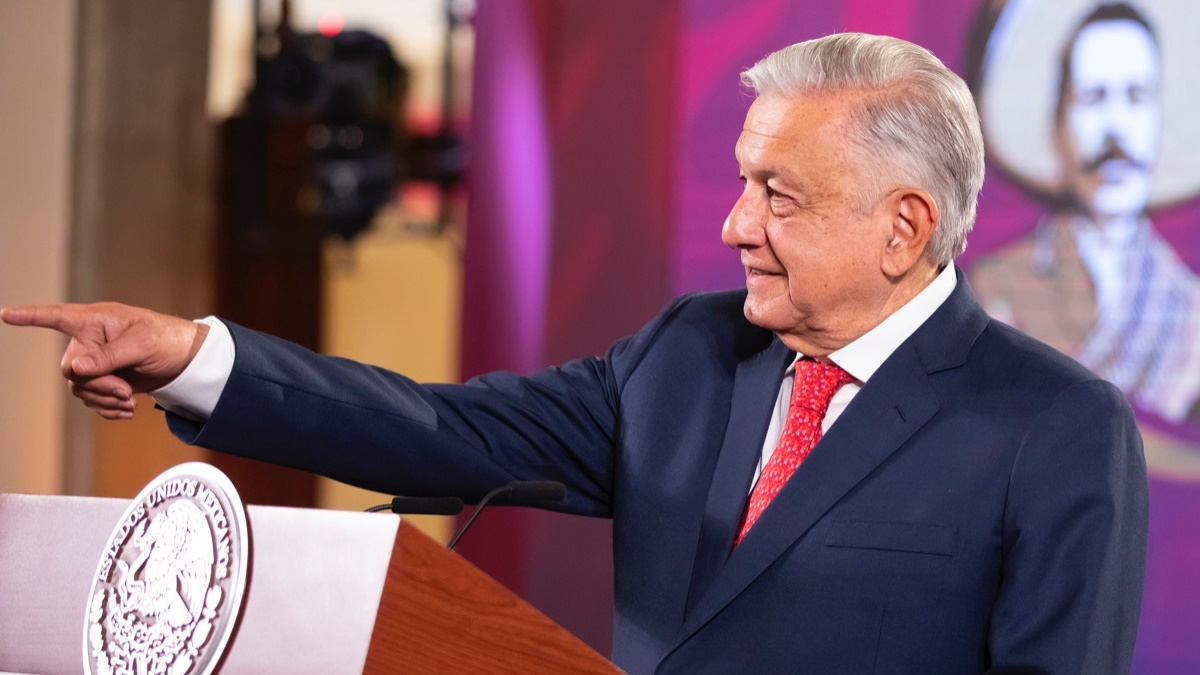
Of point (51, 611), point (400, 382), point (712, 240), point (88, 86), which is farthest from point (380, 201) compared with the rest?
point (51, 611)

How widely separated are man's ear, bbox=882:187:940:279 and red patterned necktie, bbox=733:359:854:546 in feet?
0.42

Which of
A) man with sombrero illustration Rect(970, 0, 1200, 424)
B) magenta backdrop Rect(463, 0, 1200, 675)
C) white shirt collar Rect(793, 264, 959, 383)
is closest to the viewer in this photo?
white shirt collar Rect(793, 264, 959, 383)

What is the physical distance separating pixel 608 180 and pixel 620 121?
142 mm

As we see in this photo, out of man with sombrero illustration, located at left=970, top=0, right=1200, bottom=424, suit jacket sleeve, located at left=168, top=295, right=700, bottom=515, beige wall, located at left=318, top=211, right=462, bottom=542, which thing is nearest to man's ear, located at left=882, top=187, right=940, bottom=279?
suit jacket sleeve, located at left=168, top=295, right=700, bottom=515

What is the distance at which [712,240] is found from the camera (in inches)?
109

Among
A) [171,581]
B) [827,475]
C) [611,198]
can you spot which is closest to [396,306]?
[611,198]

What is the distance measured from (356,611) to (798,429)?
65cm

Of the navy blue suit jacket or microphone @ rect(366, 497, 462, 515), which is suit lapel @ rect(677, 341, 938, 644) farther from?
microphone @ rect(366, 497, 462, 515)

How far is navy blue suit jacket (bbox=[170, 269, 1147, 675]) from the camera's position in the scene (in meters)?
1.21

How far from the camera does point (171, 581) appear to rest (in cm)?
87

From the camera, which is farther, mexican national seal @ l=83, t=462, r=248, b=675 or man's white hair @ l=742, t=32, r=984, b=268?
man's white hair @ l=742, t=32, r=984, b=268

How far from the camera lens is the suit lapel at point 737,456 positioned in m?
1.35

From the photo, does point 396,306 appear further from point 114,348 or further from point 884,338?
point 114,348

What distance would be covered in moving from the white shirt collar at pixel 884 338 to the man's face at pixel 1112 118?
3.92ft
